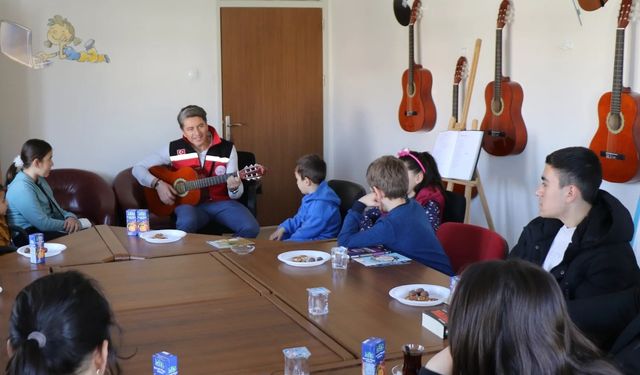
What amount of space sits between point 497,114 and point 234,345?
118 inches

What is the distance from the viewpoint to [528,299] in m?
1.36

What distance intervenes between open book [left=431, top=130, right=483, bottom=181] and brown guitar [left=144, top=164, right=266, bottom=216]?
1.16 metres

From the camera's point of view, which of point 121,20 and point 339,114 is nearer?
point 121,20

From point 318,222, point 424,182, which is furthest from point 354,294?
point 424,182

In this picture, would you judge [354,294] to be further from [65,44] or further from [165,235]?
[65,44]

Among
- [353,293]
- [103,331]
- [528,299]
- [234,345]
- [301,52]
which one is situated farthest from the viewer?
[301,52]

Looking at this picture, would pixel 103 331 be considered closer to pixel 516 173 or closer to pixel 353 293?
pixel 353 293

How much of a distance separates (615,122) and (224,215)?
2.48m

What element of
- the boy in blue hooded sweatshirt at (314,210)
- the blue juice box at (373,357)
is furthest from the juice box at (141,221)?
the blue juice box at (373,357)

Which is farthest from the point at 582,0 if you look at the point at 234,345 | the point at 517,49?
the point at 234,345

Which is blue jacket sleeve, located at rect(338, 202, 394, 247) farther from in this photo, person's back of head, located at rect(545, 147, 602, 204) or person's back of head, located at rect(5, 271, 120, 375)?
person's back of head, located at rect(5, 271, 120, 375)

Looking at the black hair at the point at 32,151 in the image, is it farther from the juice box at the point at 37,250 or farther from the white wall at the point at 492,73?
the white wall at the point at 492,73

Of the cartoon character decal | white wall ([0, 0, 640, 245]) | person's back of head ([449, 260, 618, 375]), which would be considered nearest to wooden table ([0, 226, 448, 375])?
person's back of head ([449, 260, 618, 375])

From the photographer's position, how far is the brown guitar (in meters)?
4.83
